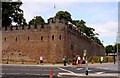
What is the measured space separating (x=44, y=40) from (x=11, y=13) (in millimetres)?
18268

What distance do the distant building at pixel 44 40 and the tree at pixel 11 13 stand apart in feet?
34.1

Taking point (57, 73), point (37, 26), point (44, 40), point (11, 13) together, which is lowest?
point (57, 73)

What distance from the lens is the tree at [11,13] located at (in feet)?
249

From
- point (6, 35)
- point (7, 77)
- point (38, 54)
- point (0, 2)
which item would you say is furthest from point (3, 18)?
point (7, 77)

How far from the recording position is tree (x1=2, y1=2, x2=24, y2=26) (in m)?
75.8

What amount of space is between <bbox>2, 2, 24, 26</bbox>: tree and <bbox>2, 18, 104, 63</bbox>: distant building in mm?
10389

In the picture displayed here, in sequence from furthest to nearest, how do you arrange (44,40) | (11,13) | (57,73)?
(11,13) < (44,40) < (57,73)

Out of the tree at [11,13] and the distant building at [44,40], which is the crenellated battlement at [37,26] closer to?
the distant building at [44,40]

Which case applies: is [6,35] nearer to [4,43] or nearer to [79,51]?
[4,43]

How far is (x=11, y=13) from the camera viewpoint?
78.0m

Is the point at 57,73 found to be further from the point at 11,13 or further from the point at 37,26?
the point at 11,13

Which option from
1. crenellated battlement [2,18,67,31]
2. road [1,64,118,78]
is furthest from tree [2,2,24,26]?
road [1,64,118,78]

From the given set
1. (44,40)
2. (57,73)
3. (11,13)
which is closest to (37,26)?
(44,40)

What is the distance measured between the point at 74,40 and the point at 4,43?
1408 cm
